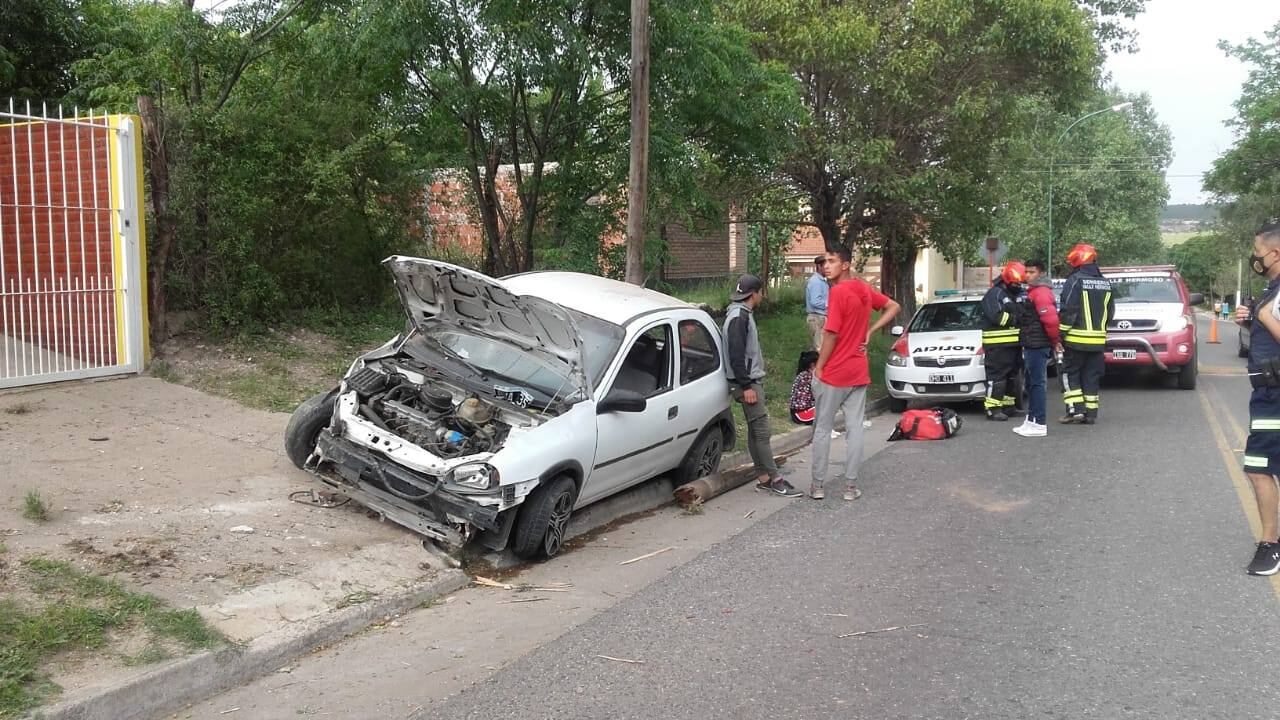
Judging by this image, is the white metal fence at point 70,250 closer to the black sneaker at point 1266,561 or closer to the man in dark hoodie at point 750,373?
the man in dark hoodie at point 750,373

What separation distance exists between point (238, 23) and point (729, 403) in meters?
7.75

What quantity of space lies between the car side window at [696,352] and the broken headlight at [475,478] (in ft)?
7.50

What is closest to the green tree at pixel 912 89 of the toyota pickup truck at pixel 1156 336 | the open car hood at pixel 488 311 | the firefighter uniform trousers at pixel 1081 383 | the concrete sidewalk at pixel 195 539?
the toyota pickup truck at pixel 1156 336

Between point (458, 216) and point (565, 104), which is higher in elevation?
point (565, 104)

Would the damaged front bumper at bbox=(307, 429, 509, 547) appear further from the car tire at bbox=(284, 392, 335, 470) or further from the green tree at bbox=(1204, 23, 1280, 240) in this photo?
the green tree at bbox=(1204, 23, 1280, 240)

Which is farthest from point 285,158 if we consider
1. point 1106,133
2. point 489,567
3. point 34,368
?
point 1106,133

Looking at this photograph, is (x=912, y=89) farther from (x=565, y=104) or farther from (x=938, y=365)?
(x=565, y=104)

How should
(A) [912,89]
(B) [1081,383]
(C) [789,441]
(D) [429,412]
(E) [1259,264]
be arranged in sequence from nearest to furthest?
(E) [1259,264], (D) [429,412], (C) [789,441], (B) [1081,383], (A) [912,89]

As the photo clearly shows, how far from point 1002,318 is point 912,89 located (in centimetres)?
673

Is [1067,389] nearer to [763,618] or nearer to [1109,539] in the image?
[1109,539]

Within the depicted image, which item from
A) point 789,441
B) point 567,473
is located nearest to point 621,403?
point 567,473

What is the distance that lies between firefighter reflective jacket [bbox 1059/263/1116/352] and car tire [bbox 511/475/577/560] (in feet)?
23.3

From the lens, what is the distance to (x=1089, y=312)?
10680 millimetres

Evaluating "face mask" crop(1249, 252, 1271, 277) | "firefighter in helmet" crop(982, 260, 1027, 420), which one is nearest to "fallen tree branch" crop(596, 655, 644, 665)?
"face mask" crop(1249, 252, 1271, 277)
